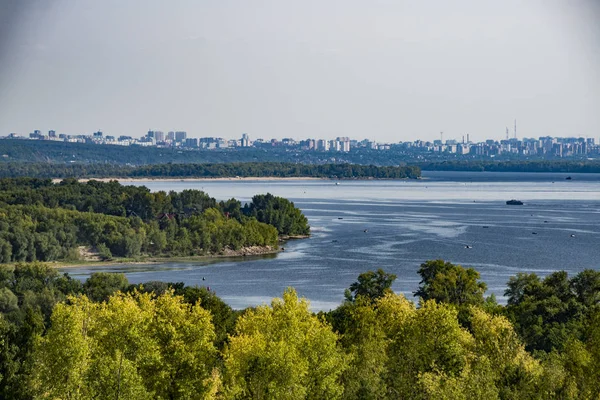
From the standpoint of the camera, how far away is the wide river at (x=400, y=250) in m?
24.1

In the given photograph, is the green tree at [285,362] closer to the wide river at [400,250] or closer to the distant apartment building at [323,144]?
the wide river at [400,250]

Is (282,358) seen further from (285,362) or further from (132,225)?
(132,225)

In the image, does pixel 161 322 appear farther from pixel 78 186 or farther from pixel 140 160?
pixel 140 160

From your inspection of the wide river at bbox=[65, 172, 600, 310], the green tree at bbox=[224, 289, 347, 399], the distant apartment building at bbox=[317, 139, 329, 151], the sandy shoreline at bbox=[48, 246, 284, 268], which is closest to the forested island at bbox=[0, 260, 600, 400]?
the green tree at bbox=[224, 289, 347, 399]

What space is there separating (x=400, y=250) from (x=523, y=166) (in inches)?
3317

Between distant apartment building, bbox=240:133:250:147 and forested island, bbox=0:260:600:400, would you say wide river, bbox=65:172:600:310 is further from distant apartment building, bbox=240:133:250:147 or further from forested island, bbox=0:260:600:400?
distant apartment building, bbox=240:133:250:147

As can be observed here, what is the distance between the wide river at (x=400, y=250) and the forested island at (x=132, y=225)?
1.58m

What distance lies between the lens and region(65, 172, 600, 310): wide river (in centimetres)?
2408

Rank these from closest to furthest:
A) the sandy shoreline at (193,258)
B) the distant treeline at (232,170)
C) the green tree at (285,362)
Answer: the green tree at (285,362), the sandy shoreline at (193,258), the distant treeline at (232,170)

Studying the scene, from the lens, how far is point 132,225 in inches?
1308

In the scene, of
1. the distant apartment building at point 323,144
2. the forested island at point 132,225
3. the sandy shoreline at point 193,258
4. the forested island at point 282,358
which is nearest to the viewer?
the forested island at point 282,358

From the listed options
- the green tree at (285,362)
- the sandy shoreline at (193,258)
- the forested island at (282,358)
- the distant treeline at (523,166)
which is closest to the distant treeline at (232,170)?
the distant treeline at (523,166)

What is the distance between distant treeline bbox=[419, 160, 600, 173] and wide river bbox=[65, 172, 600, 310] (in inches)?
2157

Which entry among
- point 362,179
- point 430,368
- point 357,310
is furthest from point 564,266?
point 362,179
